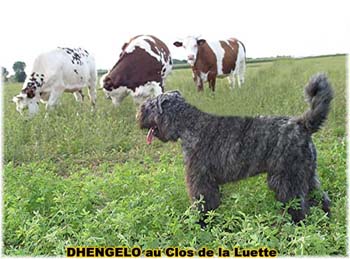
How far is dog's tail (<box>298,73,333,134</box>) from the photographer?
3932mm

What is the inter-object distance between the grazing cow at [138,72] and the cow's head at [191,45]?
1413mm

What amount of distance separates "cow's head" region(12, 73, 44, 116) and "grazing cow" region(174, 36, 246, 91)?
12.1ft

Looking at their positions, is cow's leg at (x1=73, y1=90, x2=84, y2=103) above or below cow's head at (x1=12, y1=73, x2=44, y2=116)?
below

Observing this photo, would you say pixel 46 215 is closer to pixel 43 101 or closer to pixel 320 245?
pixel 320 245

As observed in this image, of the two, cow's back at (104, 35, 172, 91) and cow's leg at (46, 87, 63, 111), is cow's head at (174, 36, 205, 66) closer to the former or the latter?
cow's back at (104, 35, 172, 91)

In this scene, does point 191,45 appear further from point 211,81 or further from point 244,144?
point 244,144

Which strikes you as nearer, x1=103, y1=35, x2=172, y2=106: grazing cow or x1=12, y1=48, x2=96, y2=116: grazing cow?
x1=103, y1=35, x2=172, y2=106: grazing cow

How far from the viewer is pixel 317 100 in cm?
394

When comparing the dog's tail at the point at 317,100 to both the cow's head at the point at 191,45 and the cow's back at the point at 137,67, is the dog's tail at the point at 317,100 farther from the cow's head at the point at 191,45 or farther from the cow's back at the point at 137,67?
the cow's back at the point at 137,67

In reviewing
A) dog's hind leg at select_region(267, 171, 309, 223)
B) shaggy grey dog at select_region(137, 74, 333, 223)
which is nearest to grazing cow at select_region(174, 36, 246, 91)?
shaggy grey dog at select_region(137, 74, 333, 223)

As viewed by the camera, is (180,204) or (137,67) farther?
(137,67)

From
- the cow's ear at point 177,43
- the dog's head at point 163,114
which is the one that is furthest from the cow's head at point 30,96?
the dog's head at point 163,114

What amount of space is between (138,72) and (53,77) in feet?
6.03

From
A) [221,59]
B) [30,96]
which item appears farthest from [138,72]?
[30,96]
